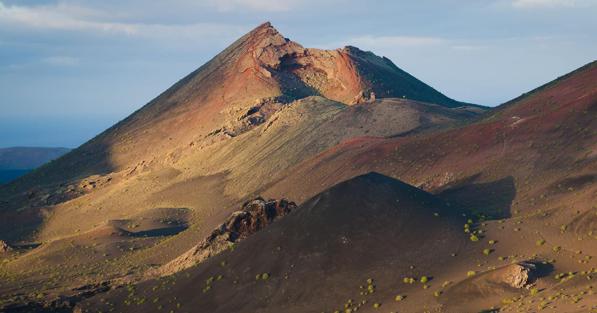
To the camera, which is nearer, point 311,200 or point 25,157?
point 311,200

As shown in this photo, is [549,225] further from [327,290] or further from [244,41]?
[244,41]

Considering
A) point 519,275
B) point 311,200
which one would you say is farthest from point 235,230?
point 519,275

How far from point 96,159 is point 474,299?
6884cm

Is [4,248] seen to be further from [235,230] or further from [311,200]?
[311,200]

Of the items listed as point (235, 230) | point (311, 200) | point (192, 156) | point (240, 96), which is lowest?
point (235, 230)

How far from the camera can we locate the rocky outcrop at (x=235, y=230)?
151 feet

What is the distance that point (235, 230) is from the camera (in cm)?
4697

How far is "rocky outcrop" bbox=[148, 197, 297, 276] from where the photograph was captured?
4612 centimetres

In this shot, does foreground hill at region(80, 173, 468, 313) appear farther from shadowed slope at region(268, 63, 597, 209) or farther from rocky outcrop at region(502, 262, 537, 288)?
shadowed slope at region(268, 63, 597, 209)

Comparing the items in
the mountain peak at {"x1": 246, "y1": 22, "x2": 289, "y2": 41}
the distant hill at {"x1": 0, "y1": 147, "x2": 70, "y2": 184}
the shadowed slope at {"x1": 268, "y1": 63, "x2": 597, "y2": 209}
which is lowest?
the shadowed slope at {"x1": 268, "y1": 63, "x2": 597, "y2": 209}

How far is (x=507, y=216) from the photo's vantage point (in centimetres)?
4334

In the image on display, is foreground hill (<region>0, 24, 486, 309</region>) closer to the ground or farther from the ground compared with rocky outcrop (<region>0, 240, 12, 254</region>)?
farther from the ground

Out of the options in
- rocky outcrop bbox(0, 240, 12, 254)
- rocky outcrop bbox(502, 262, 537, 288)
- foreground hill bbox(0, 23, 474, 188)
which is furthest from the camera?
foreground hill bbox(0, 23, 474, 188)

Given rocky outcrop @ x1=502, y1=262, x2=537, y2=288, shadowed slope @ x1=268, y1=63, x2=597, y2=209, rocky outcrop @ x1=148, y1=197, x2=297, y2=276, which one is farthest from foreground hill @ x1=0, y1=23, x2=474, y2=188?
rocky outcrop @ x1=502, y1=262, x2=537, y2=288
